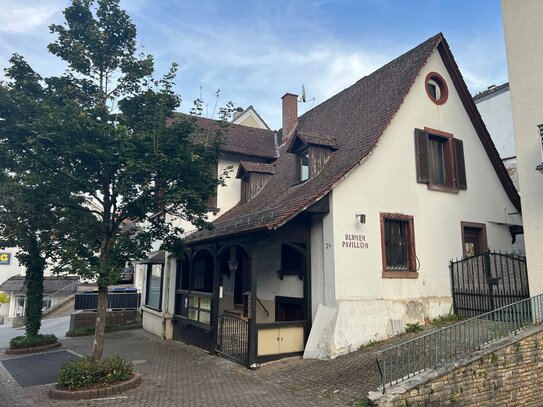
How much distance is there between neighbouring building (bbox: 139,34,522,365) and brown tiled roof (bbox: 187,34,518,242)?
0.06 m

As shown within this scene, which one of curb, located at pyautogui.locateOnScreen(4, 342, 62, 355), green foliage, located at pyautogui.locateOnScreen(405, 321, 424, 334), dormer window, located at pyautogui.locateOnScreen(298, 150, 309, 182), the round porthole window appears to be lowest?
curb, located at pyautogui.locateOnScreen(4, 342, 62, 355)

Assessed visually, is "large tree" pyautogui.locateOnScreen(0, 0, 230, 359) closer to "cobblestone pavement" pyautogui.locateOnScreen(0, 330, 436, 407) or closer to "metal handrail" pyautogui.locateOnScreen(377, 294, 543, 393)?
"cobblestone pavement" pyautogui.locateOnScreen(0, 330, 436, 407)

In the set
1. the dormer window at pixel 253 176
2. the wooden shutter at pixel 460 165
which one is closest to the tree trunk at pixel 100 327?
the dormer window at pixel 253 176

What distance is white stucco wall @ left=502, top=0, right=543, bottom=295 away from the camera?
9477 mm

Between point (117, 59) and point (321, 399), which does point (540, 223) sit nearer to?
point (321, 399)

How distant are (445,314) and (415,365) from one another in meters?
5.02

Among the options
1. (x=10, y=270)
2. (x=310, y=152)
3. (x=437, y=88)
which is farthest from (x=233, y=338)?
(x=10, y=270)

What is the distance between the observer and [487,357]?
7797 millimetres

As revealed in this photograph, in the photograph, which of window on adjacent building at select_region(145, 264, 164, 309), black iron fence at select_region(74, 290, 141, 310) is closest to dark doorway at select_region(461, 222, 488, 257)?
window on adjacent building at select_region(145, 264, 164, 309)

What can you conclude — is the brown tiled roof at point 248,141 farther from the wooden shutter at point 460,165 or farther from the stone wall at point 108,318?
the stone wall at point 108,318

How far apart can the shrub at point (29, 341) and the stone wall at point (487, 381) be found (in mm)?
12845

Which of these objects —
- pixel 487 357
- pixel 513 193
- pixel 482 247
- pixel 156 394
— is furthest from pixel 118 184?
pixel 513 193

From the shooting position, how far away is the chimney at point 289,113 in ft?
66.2

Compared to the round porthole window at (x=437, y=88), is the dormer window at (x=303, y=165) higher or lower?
lower
